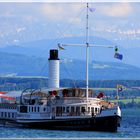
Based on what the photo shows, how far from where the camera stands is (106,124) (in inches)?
1457

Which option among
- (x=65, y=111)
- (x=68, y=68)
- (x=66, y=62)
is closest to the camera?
(x=65, y=111)

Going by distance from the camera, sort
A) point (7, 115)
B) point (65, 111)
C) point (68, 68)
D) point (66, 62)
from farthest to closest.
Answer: point (66, 62), point (68, 68), point (7, 115), point (65, 111)

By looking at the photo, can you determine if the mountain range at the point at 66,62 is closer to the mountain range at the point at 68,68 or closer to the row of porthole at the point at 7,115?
the mountain range at the point at 68,68

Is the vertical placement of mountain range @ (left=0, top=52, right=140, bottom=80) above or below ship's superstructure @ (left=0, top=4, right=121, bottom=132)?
above

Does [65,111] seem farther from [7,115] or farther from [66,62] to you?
[66,62]

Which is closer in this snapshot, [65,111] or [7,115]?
[65,111]

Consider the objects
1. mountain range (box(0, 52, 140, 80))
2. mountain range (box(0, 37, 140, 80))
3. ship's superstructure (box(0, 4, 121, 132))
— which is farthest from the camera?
mountain range (box(0, 37, 140, 80))

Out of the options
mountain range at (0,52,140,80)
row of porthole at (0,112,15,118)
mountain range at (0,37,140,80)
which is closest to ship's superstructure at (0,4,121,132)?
row of porthole at (0,112,15,118)

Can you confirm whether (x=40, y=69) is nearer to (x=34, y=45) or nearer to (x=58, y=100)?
(x=34, y=45)

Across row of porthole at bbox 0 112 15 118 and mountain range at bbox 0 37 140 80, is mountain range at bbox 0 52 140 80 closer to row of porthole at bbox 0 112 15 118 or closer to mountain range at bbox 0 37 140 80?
mountain range at bbox 0 37 140 80

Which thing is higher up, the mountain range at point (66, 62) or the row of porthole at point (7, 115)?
the mountain range at point (66, 62)

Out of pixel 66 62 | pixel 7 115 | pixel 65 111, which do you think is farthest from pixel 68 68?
pixel 65 111

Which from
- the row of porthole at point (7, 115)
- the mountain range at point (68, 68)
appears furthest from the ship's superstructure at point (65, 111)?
the mountain range at point (68, 68)

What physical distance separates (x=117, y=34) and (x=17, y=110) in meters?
91.9
